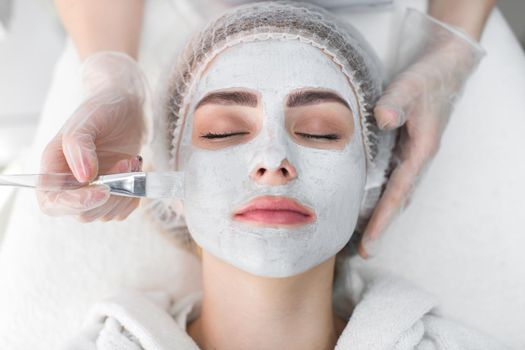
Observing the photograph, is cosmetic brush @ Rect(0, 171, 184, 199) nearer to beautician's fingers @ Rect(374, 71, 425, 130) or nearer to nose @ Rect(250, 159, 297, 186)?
nose @ Rect(250, 159, 297, 186)

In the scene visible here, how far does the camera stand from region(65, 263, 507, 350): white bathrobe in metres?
1.16

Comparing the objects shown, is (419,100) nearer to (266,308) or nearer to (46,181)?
(266,308)

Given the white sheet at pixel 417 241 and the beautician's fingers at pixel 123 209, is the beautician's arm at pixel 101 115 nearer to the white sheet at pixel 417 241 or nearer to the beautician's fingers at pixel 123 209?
the beautician's fingers at pixel 123 209

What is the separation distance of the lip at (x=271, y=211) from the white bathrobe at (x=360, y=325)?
0.34 meters

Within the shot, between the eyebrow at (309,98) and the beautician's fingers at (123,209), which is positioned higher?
the eyebrow at (309,98)

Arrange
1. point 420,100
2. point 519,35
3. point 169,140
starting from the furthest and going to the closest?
point 519,35 < point 420,100 < point 169,140

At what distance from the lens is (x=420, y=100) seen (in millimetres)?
1339

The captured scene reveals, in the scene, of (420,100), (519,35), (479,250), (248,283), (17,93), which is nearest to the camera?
(248,283)

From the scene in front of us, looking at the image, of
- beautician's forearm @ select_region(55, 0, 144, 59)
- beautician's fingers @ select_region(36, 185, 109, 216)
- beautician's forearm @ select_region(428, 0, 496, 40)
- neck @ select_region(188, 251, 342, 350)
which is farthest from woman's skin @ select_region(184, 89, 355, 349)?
beautician's forearm @ select_region(428, 0, 496, 40)

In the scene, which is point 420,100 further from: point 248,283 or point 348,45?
point 248,283

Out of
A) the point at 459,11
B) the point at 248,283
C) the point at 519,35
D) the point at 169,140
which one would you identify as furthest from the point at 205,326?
the point at 519,35

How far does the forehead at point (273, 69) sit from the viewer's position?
1075 mm

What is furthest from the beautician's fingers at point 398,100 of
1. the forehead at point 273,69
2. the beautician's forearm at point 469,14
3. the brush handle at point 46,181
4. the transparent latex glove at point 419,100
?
the brush handle at point 46,181

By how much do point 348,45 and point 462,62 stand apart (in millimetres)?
410
